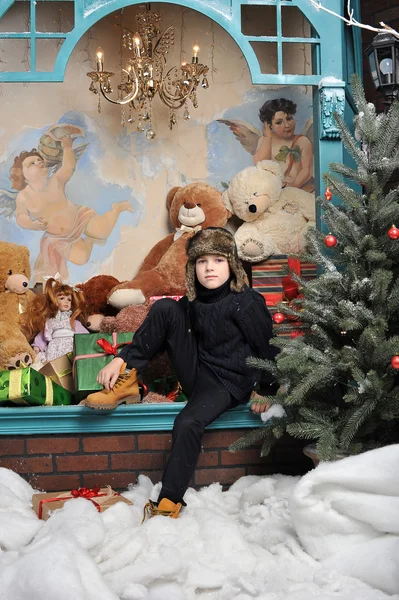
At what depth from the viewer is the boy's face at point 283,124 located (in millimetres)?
6449

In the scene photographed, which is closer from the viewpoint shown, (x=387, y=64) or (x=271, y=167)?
(x=387, y=64)

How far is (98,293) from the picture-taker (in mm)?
5844

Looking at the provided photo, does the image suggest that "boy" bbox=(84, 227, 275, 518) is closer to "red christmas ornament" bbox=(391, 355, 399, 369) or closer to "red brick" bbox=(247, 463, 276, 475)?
"red brick" bbox=(247, 463, 276, 475)

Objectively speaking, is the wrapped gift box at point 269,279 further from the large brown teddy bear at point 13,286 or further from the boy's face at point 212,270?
the large brown teddy bear at point 13,286

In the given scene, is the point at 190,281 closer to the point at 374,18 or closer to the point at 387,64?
the point at 387,64

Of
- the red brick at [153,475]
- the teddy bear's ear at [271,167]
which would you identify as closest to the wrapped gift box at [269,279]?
the teddy bear's ear at [271,167]

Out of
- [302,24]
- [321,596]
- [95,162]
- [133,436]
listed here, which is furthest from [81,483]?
[302,24]

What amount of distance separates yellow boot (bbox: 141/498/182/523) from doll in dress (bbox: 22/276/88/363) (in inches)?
67.8

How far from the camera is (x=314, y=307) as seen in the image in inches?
150

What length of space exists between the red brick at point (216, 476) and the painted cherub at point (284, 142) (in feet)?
9.64

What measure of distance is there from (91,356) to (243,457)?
973 millimetres

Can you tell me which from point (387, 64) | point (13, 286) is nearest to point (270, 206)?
point (13, 286)

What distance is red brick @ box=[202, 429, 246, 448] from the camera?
415 centimetres

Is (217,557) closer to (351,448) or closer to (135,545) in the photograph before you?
(135,545)
